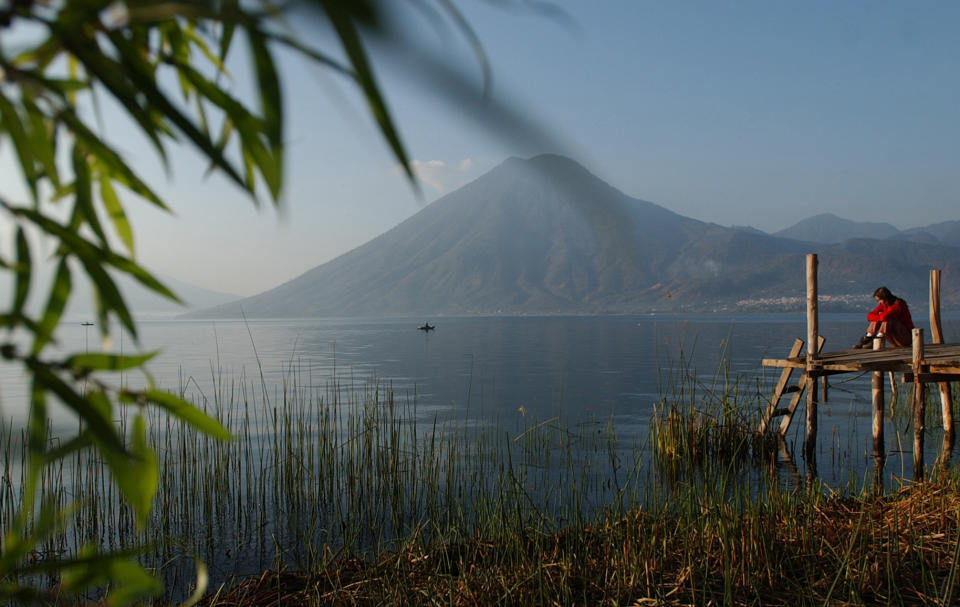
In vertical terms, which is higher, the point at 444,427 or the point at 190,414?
the point at 190,414

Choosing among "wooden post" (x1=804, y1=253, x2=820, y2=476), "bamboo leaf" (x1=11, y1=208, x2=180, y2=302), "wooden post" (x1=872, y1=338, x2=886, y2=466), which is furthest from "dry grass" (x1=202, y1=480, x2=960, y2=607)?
"wooden post" (x1=872, y1=338, x2=886, y2=466)

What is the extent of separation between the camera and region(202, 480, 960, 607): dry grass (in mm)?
3475

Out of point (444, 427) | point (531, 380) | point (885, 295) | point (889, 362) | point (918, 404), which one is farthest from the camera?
point (531, 380)

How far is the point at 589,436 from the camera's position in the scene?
12.6 metres

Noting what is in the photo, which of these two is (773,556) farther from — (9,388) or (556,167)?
(9,388)

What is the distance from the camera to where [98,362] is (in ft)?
2.11

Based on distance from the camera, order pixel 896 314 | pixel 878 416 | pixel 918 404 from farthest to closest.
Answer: pixel 896 314 → pixel 878 416 → pixel 918 404

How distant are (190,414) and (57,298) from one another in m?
0.19

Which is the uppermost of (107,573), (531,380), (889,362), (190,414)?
(190,414)

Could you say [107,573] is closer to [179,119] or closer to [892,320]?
[179,119]

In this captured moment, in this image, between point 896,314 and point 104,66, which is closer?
point 104,66

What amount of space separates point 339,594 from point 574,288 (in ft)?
638

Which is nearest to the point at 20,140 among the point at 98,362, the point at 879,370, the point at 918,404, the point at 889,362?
the point at 98,362

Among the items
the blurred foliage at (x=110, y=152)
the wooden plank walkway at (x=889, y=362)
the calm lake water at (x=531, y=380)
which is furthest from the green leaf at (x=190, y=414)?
the wooden plank walkway at (x=889, y=362)
